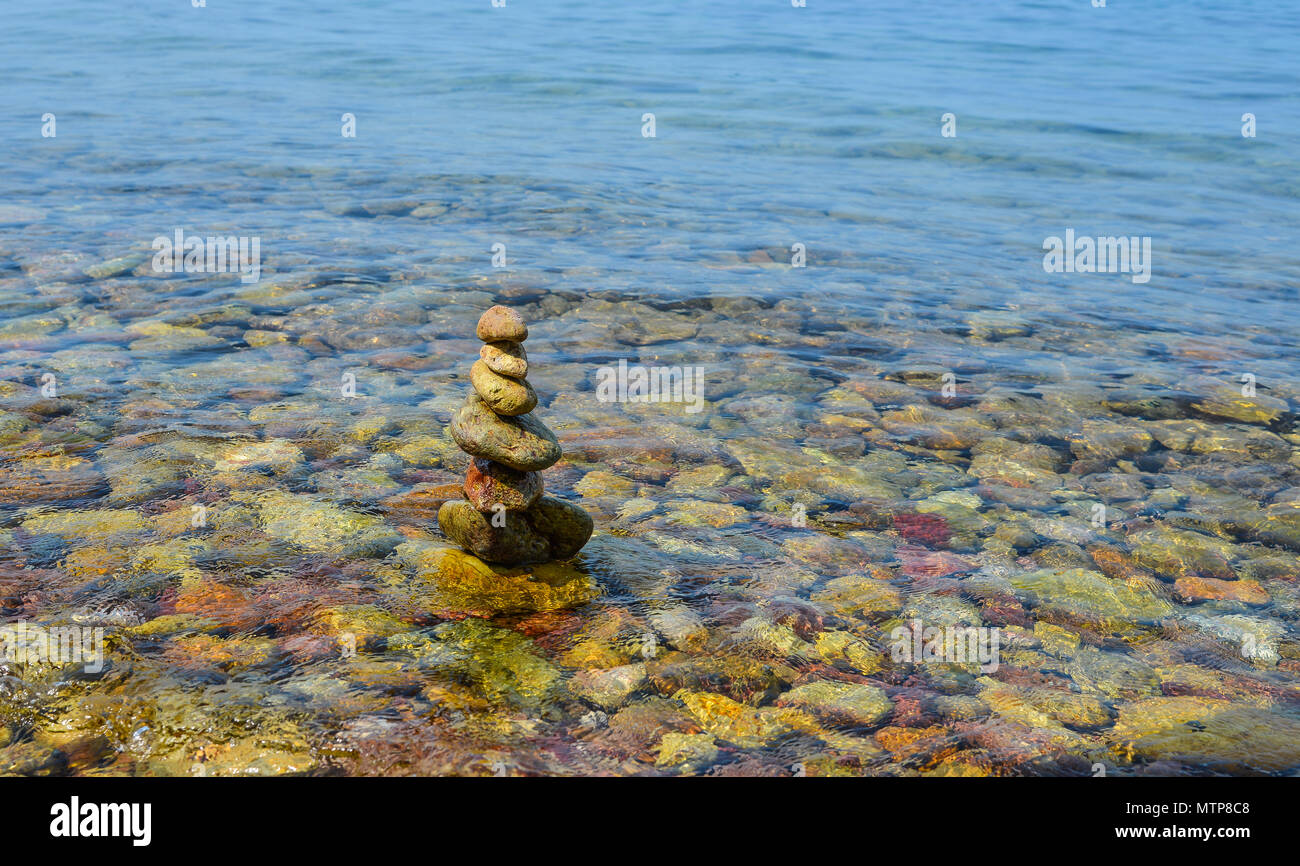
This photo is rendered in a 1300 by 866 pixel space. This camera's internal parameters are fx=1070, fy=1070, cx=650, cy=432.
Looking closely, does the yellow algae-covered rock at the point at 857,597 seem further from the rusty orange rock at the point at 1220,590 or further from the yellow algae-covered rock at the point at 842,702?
the rusty orange rock at the point at 1220,590

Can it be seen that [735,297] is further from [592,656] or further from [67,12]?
[67,12]

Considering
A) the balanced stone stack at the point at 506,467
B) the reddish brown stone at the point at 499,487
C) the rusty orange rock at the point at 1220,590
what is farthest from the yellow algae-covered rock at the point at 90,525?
the rusty orange rock at the point at 1220,590

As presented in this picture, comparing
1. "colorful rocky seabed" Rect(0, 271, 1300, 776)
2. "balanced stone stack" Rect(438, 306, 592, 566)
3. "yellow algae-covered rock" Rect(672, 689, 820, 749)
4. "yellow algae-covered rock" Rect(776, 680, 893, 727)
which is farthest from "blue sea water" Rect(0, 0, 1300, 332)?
"yellow algae-covered rock" Rect(672, 689, 820, 749)

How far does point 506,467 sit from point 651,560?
3.93 feet

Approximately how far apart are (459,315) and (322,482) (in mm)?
4423

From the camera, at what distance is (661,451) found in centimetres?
819

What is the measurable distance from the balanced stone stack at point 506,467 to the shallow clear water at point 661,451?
23 centimetres

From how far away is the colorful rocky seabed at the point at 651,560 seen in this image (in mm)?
4723

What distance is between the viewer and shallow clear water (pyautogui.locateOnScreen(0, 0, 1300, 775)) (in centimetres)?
489

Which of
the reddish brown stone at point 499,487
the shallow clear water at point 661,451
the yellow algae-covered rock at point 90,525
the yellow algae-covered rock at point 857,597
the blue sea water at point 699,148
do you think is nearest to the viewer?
the shallow clear water at point 661,451

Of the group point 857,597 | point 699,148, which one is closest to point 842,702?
point 857,597

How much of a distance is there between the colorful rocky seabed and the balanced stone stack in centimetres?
20

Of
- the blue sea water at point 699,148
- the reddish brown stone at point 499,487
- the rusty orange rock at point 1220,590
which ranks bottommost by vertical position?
the rusty orange rock at point 1220,590

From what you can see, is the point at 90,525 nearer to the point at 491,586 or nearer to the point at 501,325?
the point at 491,586
